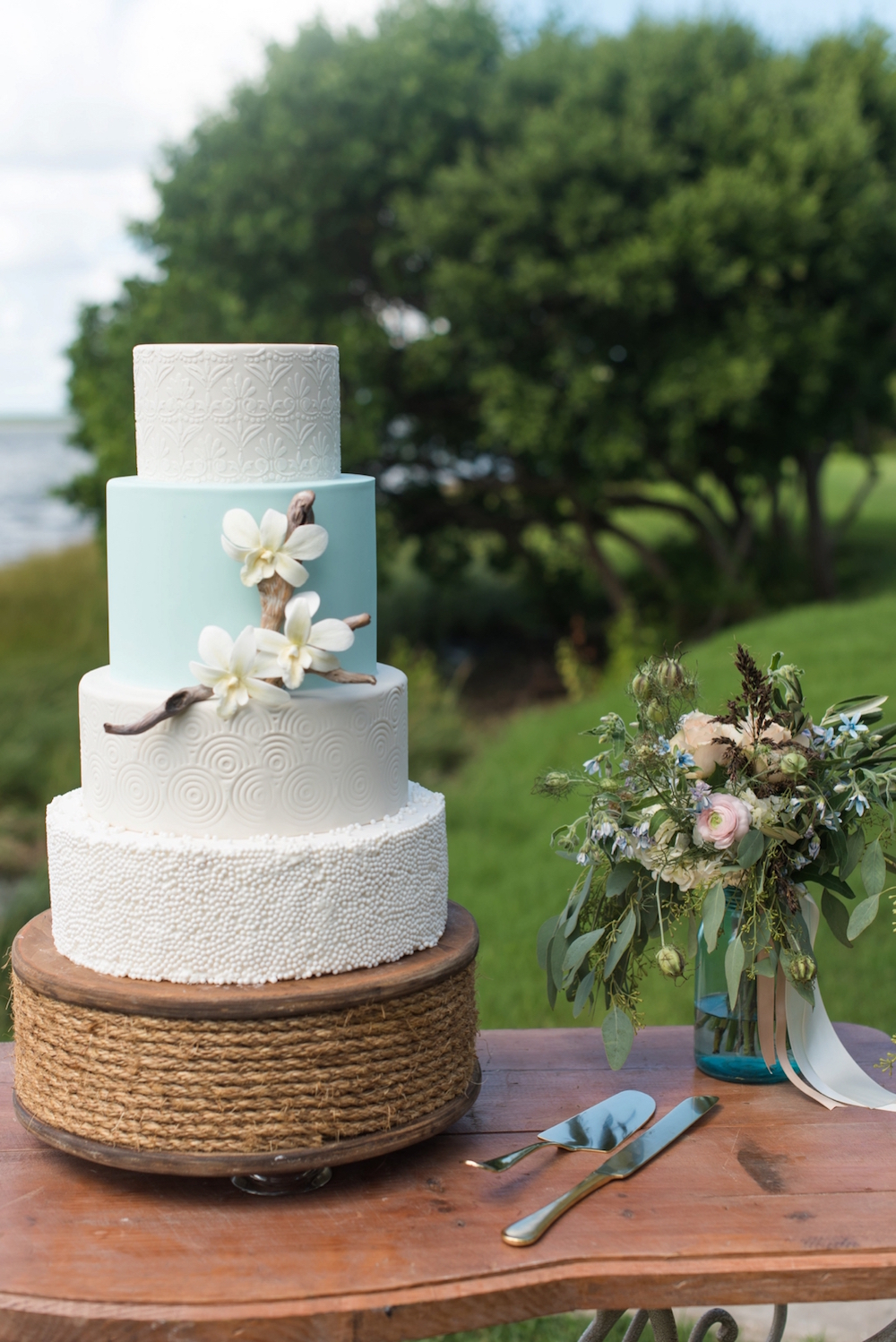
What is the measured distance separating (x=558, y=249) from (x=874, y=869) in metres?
6.31

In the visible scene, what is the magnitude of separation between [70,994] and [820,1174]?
1.06 metres

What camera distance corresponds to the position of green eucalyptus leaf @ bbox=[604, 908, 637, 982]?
1840 mm

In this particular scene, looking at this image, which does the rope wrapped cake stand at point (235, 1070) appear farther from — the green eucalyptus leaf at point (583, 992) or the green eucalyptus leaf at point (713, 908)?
the green eucalyptus leaf at point (713, 908)

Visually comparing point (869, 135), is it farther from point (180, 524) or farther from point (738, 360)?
point (180, 524)

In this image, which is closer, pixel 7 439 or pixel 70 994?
pixel 70 994

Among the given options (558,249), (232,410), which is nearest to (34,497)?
(558,249)

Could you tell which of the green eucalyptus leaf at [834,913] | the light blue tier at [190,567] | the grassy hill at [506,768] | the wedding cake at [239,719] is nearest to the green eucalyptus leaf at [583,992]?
the wedding cake at [239,719]

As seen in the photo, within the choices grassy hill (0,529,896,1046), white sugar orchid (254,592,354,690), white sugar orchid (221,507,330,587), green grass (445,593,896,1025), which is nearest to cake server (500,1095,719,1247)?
white sugar orchid (254,592,354,690)

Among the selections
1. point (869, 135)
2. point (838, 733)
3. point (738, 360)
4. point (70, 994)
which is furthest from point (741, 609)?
point (70, 994)

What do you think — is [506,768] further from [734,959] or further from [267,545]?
[267,545]

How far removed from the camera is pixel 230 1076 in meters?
1.59

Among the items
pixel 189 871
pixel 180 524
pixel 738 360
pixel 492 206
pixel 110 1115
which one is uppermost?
pixel 492 206

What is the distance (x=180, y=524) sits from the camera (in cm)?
170

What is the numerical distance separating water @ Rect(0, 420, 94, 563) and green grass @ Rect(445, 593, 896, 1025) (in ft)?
15.3
